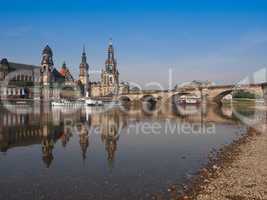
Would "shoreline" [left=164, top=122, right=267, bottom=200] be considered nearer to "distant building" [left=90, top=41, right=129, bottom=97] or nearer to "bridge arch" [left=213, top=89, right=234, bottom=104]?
"bridge arch" [left=213, top=89, right=234, bottom=104]

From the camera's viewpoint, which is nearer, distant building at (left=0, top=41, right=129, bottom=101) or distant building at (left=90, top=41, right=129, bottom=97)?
distant building at (left=0, top=41, right=129, bottom=101)

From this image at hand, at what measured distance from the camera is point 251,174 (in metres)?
11.2

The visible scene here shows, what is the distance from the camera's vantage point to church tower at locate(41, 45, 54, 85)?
10906 cm

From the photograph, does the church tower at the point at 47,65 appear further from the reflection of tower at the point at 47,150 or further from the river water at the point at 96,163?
the reflection of tower at the point at 47,150

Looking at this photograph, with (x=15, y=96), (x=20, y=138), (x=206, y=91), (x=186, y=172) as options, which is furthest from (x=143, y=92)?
(x=186, y=172)

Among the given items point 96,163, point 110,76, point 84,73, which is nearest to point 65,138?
point 96,163

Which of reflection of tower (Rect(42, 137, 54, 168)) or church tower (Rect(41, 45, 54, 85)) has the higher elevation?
church tower (Rect(41, 45, 54, 85))

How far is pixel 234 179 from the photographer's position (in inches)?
423

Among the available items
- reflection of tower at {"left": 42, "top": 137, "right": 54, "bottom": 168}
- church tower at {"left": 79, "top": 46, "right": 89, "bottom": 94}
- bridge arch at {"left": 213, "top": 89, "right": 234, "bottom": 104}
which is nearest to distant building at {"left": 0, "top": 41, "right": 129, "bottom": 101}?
church tower at {"left": 79, "top": 46, "right": 89, "bottom": 94}

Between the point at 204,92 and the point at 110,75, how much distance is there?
58002mm

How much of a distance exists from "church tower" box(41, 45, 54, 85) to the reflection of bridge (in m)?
27.2

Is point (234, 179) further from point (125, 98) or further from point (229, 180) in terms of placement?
point (125, 98)

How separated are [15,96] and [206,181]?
319ft

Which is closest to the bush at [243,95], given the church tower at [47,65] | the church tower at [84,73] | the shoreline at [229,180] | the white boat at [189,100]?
the white boat at [189,100]
